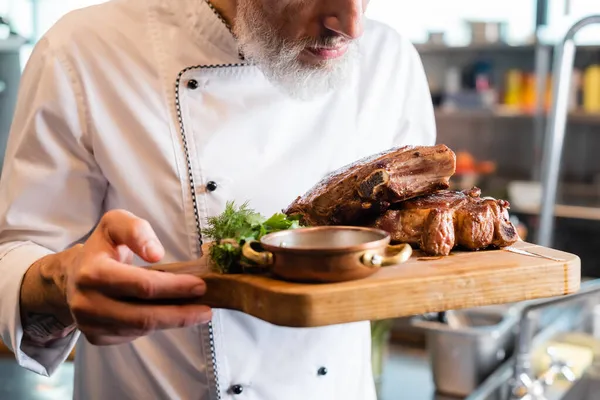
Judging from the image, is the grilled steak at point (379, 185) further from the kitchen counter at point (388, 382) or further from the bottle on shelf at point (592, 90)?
the bottle on shelf at point (592, 90)

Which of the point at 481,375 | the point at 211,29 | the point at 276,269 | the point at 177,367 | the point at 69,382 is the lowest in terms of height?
the point at 69,382

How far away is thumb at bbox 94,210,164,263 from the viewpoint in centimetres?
124

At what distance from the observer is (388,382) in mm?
3004

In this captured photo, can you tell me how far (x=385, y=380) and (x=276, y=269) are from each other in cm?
190

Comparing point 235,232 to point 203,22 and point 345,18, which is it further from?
point 203,22

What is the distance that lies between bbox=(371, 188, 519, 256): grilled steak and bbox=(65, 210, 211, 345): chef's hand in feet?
1.60

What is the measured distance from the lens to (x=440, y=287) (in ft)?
4.23

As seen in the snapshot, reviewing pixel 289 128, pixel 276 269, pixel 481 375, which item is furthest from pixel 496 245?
pixel 481 375

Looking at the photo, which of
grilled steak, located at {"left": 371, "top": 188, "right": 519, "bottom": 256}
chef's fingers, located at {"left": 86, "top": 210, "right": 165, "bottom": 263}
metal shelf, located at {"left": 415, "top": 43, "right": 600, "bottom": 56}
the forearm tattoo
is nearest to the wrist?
the forearm tattoo

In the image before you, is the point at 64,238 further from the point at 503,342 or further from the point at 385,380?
the point at 503,342

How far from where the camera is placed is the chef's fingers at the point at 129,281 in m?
1.21

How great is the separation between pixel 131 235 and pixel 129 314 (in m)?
0.13

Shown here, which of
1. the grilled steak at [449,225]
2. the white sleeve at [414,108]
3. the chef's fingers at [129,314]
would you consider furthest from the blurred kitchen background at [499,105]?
the chef's fingers at [129,314]

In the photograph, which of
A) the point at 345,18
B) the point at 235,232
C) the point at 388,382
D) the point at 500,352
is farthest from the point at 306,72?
the point at 500,352
